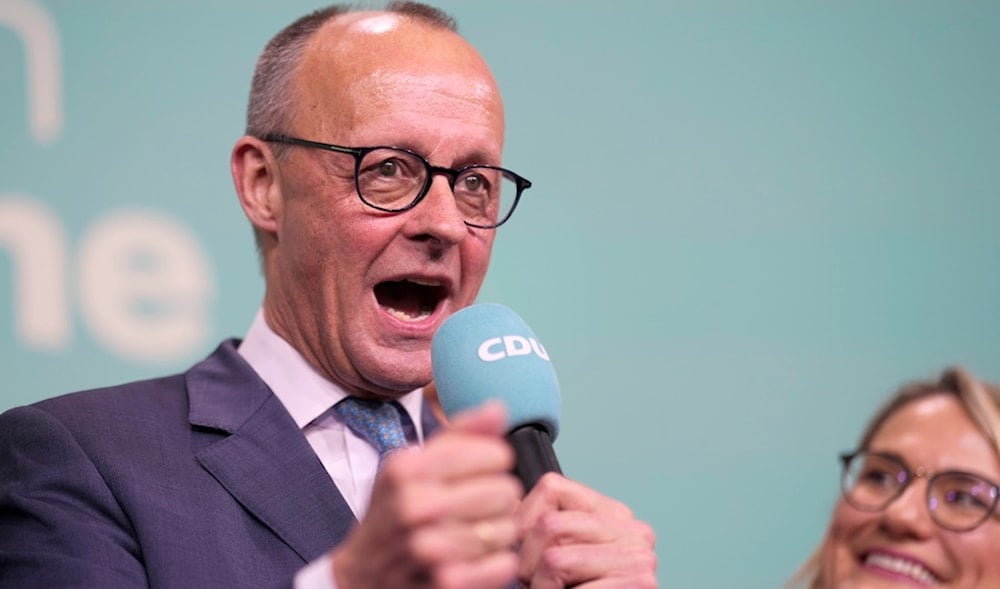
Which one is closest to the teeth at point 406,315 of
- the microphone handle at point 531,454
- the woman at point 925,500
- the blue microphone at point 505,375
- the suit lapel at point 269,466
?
the suit lapel at point 269,466

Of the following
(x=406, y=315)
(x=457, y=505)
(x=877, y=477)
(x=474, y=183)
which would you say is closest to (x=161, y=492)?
(x=406, y=315)

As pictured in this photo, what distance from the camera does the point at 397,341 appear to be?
7.55 ft

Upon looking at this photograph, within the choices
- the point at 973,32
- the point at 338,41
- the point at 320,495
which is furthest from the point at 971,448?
the point at 973,32

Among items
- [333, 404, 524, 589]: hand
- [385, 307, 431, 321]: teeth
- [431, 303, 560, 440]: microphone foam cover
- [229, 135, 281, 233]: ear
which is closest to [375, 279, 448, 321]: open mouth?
[385, 307, 431, 321]: teeth

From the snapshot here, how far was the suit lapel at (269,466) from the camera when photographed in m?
2.09

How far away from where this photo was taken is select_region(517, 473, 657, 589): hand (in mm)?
1489

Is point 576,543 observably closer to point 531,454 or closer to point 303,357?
point 531,454

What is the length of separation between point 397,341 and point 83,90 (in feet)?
4.24

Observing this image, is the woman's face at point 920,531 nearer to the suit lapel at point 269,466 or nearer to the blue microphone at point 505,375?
the blue microphone at point 505,375

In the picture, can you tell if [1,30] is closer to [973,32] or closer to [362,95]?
[362,95]

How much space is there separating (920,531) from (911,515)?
0.03 m

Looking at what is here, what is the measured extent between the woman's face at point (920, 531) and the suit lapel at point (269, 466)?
935 millimetres

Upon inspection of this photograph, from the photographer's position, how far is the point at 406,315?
2387mm

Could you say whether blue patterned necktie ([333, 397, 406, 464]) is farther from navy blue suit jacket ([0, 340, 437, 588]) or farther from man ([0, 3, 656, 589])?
navy blue suit jacket ([0, 340, 437, 588])
